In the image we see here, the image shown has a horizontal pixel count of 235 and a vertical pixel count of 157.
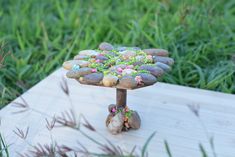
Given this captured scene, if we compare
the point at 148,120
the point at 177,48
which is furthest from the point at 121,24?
the point at 148,120

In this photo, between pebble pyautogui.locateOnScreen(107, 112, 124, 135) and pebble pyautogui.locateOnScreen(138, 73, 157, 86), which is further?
pebble pyautogui.locateOnScreen(107, 112, 124, 135)

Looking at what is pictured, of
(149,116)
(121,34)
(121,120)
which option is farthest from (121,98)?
(121,34)

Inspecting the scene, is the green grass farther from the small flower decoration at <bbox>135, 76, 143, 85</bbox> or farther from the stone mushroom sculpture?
the small flower decoration at <bbox>135, 76, 143, 85</bbox>

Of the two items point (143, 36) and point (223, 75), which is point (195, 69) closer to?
point (223, 75)

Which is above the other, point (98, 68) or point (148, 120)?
point (98, 68)

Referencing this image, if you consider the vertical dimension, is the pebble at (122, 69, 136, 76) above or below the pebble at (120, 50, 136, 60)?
below

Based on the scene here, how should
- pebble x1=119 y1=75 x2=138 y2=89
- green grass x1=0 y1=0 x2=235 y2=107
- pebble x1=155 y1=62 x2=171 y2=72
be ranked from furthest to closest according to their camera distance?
green grass x1=0 y1=0 x2=235 y2=107
pebble x1=155 y1=62 x2=171 y2=72
pebble x1=119 y1=75 x2=138 y2=89

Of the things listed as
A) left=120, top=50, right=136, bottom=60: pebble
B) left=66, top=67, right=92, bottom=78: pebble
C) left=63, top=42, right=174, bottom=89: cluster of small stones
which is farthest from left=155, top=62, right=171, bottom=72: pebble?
left=66, top=67, right=92, bottom=78: pebble
